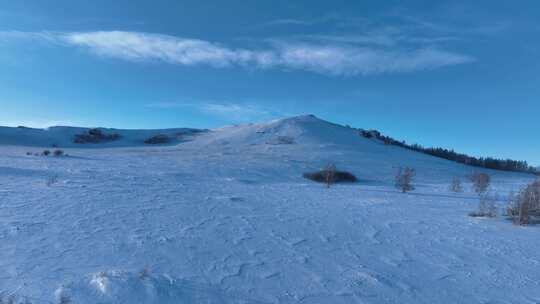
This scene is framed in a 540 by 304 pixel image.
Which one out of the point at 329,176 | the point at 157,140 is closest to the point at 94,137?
the point at 157,140

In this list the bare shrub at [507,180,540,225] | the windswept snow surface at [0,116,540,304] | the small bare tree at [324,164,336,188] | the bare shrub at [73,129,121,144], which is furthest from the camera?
the bare shrub at [73,129,121,144]

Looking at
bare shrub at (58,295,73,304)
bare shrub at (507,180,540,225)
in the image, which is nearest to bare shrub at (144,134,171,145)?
bare shrub at (507,180,540,225)

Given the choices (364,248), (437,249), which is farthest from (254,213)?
(437,249)

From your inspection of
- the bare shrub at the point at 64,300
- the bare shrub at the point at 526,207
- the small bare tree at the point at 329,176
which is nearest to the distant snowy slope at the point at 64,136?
the small bare tree at the point at 329,176

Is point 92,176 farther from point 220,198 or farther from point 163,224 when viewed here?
point 163,224

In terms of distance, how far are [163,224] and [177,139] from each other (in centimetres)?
2279

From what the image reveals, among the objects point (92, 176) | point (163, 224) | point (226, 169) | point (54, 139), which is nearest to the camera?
point (163, 224)

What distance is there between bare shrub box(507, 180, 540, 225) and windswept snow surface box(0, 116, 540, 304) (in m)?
0.31

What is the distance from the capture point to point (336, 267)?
4.20m

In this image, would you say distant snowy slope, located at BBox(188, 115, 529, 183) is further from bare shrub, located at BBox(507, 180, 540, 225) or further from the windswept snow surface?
bare shrub, located at BBox(507, 180, 540, 225)

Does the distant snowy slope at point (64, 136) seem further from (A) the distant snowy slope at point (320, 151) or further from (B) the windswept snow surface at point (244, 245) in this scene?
(B) the windswept snow surface at point (244, 245)

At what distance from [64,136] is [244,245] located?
Result: 26890 mm

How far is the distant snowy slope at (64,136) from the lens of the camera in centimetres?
2478

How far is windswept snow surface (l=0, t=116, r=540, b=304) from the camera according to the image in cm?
351
